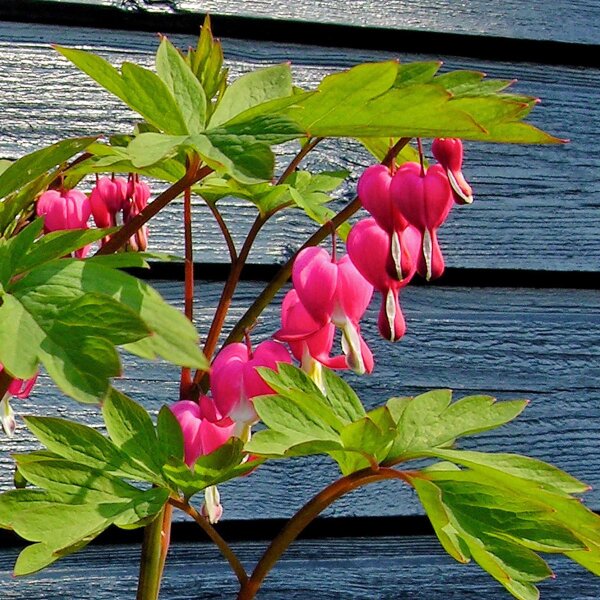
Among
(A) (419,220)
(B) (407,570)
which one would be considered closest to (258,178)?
(A) (419,220)

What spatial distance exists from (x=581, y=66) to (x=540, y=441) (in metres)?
0.58

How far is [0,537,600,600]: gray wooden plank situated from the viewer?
1.19 meters

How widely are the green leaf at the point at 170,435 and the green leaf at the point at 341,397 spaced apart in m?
0.13

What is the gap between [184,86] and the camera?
565 millimetres

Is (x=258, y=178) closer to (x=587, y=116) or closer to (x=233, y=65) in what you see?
(x=233, y=65)

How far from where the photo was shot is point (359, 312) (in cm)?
66

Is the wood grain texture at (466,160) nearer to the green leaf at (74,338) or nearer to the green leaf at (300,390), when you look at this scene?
the green leaf at (300,390)

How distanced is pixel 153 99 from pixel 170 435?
0.22 metres

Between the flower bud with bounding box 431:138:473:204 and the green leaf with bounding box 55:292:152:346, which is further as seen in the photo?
the flower bud with bounding box 431:138:473:204

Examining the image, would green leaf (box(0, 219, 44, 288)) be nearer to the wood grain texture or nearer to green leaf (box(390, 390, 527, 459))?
green leaf (box(390, 390, 527, 459))

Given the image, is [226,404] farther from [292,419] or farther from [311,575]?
[311,575]

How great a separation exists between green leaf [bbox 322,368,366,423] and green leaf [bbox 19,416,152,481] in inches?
6.0

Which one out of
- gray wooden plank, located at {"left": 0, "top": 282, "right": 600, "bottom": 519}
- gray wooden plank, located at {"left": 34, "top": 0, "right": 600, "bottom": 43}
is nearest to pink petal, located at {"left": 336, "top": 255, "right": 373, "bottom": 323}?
gray wooden plank, located at {"left": 0, "top": 282, "right": 600, "bottom": 519}

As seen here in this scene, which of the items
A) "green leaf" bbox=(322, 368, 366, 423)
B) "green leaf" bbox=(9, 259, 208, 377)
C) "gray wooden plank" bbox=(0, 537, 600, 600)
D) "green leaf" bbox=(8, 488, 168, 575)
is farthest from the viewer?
"gray wooden plank" bbox=(0, 537, 600, 600)
